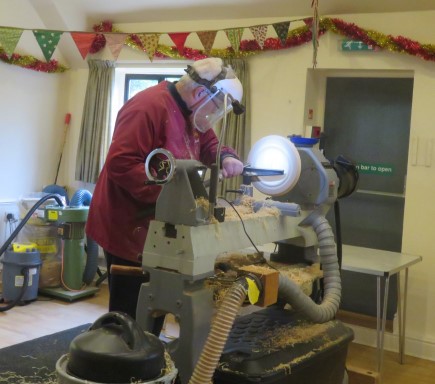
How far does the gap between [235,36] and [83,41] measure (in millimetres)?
1449

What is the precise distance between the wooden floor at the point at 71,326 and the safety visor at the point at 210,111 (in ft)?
7.19

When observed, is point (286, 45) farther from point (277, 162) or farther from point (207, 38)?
point (277, 162)

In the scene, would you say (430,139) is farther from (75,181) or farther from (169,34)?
(75,181)

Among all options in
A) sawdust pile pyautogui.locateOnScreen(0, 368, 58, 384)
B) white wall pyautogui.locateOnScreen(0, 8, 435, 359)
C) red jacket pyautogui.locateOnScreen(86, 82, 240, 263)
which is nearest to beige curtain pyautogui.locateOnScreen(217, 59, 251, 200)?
white wall pyautogui.locateOnScreen(0, 8, 435, 359)

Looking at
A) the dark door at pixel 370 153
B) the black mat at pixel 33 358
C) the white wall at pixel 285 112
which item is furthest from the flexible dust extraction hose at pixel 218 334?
the dark door at pixel 370 153

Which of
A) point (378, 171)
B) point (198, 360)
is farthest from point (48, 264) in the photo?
point (198, 360)

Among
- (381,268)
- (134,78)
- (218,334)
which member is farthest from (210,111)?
(134,78)

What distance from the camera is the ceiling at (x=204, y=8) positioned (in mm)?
4152

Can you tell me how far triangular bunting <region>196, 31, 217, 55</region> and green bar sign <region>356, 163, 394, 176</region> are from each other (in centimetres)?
154

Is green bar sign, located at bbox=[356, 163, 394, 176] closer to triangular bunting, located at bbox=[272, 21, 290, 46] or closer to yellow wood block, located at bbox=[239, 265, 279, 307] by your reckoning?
triangular bunting, located at bbox=[272, 21, 290, 46]

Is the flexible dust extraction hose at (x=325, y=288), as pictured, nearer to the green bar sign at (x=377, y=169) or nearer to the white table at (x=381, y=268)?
the white table at (x=381, y=268)

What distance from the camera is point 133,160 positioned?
6.59 feet

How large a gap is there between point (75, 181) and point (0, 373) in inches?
113

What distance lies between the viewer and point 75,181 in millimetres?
5746
